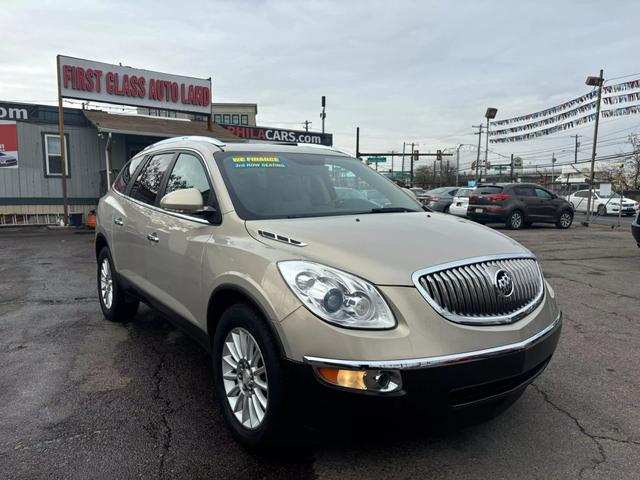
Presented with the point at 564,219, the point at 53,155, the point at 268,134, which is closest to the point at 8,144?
the point at 53,155

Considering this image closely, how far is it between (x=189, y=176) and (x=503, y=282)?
2.39m

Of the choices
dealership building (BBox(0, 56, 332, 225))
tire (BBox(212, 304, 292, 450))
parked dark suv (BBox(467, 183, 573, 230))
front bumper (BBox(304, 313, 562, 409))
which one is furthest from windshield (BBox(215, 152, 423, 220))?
parked dark suv (BBox(467, 183, 573, 230))

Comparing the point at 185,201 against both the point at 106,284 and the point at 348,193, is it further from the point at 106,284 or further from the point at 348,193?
the point at 106,284

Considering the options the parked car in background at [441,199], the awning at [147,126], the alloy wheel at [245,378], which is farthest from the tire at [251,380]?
the parked car in background at [441,199]

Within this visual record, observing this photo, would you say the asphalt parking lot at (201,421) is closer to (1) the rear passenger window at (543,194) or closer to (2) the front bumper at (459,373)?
(2) the front bumper at (459,373)

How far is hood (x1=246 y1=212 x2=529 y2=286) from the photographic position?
2424 millimetres

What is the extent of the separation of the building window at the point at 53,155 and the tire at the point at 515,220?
15008mm

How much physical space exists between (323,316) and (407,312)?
1.28ft

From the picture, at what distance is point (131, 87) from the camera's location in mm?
16812

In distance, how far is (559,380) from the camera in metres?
3.73

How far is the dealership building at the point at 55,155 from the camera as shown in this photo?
52.3 ft

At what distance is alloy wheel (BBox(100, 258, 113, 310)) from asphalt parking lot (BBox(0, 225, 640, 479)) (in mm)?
266

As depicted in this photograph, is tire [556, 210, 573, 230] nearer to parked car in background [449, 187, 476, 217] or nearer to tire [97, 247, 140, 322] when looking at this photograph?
parked car in background [449, 187, 476, 217]

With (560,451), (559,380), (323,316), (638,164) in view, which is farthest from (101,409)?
(638,164)
